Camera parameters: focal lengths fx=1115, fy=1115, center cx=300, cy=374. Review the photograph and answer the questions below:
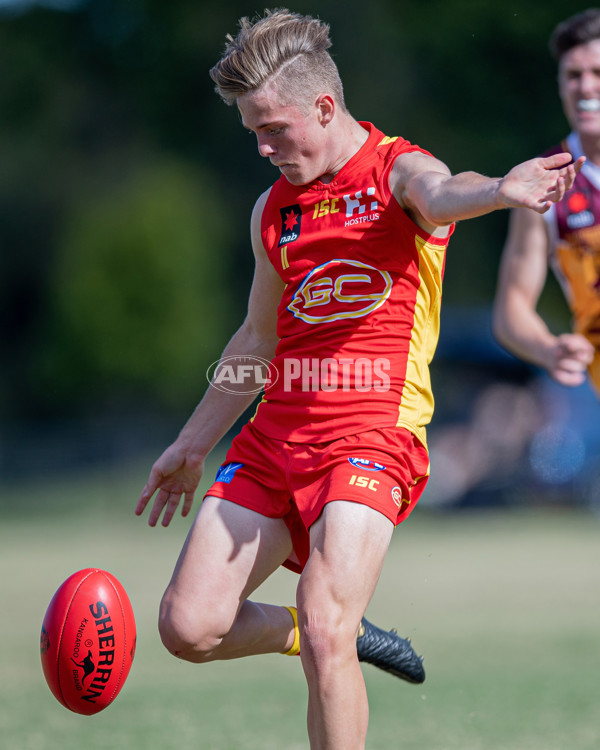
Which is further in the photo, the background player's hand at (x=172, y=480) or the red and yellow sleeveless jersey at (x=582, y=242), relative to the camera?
the red and yellow sleeveless jersey at (x=582, y=242)

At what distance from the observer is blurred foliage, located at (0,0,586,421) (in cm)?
2330

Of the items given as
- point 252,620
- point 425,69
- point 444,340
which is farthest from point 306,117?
point 425,69

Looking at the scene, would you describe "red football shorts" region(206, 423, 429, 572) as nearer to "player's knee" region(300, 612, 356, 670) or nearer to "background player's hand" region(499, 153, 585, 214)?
"player's knee" region(300, 612, 356, 670)

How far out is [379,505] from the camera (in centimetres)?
334

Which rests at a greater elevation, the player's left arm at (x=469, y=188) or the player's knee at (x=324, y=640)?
the player's left arm at (x=469, y=188)

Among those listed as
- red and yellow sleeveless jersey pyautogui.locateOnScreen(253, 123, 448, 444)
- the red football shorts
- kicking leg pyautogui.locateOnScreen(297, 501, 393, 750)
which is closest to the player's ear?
red and yellow sleeveless jersey pyautogui.locateOnScreen(253, 123, 448, 444)

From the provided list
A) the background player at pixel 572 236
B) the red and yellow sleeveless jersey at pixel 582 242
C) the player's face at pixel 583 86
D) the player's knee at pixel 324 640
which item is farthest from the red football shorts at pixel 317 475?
the player's face at pixel 583 86

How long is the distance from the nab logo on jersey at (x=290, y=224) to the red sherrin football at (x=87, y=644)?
53.2 inches

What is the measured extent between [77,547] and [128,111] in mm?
19276

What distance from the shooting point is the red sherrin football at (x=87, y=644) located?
12.1 feet

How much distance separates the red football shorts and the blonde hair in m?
1.11

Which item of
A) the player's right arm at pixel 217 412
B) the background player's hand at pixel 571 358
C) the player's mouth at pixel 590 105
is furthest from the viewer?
the player's mouth at pixel 590 105

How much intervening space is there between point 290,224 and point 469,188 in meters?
0.81

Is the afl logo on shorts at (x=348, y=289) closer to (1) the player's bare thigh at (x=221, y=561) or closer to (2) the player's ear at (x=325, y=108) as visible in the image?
(2) the player's ear at (x=325, y=108)
